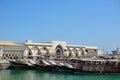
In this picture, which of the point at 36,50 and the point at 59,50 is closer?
the point at 36,50

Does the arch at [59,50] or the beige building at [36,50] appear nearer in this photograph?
the beige building at [36,50]

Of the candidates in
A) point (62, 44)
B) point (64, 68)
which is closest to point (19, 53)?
point (62, 44)

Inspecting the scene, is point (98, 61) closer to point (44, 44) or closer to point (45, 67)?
point (45, 67)

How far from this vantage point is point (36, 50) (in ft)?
252

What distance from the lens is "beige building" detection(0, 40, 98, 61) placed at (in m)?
70.7

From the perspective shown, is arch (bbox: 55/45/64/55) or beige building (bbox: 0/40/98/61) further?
arch (bbox: 55/45/64/55)

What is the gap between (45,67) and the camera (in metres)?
46.6

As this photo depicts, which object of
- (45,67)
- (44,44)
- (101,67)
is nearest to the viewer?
(101,67)

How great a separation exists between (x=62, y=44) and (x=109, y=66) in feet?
137

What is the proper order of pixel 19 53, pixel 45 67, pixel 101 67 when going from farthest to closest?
pixel 19 53 < pixel 45 67 < pixel 101 67

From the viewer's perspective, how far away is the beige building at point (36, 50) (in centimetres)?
7074

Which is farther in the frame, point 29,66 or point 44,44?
point 44,44

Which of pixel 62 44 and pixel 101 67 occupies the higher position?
pixel 62 44

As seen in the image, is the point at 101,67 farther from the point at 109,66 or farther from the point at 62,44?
the point at 62,44
